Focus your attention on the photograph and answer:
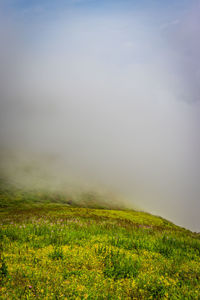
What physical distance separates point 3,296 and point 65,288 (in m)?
1.30

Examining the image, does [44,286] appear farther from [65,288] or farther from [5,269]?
[5,269]

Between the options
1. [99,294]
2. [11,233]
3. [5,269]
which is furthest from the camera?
[11,233]

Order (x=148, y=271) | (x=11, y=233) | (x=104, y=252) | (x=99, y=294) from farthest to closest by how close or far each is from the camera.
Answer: (x=11, y=233)
(x=104, y=252)
(x=148, y=271)
(x=99, y=294)

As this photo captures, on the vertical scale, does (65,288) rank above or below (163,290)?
below

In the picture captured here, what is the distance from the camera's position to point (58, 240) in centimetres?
737

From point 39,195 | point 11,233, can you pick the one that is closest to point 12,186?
point 39,195

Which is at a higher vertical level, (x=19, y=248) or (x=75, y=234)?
(x=75, y=234)

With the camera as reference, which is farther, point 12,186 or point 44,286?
point 12,186

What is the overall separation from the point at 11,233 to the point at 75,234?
2.62 meters

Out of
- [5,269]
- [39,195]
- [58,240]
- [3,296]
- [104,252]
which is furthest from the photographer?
[39,195]

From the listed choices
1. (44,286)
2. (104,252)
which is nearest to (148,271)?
(104,252)

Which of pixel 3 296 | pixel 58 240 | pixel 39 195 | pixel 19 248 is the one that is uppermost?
pixel 39 195

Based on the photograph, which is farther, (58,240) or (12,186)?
(12,186)

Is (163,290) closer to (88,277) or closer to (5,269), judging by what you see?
(88,277)
